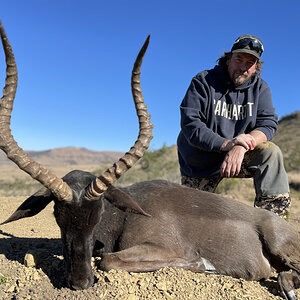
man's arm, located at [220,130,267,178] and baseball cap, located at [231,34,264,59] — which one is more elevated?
baseball cap, located at [231,34,264,59]

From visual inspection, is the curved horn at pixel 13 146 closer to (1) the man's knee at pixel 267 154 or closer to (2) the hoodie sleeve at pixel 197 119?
(2) the hoodie sleeve at pixel 197 119

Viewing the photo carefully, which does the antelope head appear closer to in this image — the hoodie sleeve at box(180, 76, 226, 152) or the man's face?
the hoodie sleeve at box(180, 76, 226, 152)

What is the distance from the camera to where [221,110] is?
251 inches

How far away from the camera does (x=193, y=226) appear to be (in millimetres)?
4887

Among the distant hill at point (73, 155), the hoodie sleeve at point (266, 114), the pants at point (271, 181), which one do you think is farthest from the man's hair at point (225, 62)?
the distant hill at point (73, 155)

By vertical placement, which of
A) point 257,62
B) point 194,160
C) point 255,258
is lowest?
point 255,258

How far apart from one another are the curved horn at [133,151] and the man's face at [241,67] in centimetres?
293

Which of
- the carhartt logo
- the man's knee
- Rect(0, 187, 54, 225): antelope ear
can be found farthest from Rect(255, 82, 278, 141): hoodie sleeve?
Rect(0, 187, 54, 225): antelope ear

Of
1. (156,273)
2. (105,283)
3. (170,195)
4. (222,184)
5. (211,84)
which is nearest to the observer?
(105,283)

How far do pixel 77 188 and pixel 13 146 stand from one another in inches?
33.7

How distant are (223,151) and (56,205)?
3073 mm

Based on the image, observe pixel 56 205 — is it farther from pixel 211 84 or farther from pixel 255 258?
pixel 211 84

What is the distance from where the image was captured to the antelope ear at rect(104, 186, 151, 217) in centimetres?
427

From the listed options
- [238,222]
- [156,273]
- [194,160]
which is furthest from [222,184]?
[156,273]
